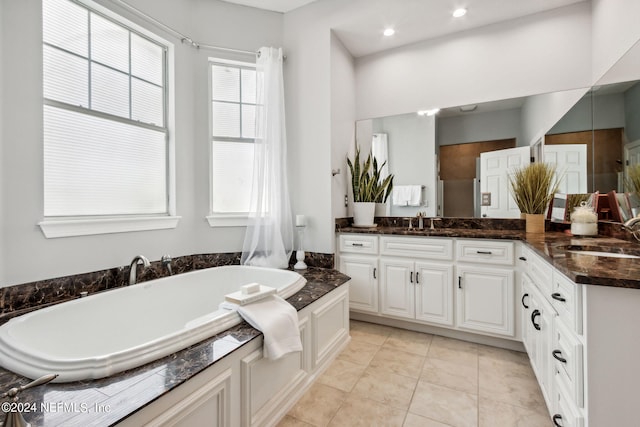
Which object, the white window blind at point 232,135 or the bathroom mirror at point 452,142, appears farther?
the white window blind at point 232,135

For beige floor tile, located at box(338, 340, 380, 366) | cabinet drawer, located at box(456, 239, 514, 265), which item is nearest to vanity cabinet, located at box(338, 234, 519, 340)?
cabinet drawer, located at box(456, 239, 514, 265)

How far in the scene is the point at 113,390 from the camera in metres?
0.93

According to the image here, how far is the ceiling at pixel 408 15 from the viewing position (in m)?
2.41

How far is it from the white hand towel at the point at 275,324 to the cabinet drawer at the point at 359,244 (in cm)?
123

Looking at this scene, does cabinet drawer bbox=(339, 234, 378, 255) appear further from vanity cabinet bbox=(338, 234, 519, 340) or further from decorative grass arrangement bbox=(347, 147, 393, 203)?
decorative grass arrangement bbox=(347, 147, 393, 203)

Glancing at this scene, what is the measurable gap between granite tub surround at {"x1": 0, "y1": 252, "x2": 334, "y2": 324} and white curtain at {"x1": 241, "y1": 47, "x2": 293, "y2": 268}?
1.14ft

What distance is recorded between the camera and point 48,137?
1722 mm

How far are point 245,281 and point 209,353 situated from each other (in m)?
1.28

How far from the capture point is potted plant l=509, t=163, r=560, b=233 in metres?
2.30

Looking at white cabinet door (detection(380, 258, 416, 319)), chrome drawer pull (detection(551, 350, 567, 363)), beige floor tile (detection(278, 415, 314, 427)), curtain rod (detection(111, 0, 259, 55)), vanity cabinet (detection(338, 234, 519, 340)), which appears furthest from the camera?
white cabinet door (detection(380, 258, 416, 319))

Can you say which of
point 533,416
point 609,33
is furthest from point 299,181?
point 609,33

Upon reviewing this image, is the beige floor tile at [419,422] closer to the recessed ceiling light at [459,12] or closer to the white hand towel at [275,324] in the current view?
the white hand towel at [275,324]

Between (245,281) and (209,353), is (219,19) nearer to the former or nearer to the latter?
(245,281)

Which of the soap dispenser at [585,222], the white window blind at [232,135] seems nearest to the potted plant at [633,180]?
the soap dispenser at [585,222]
